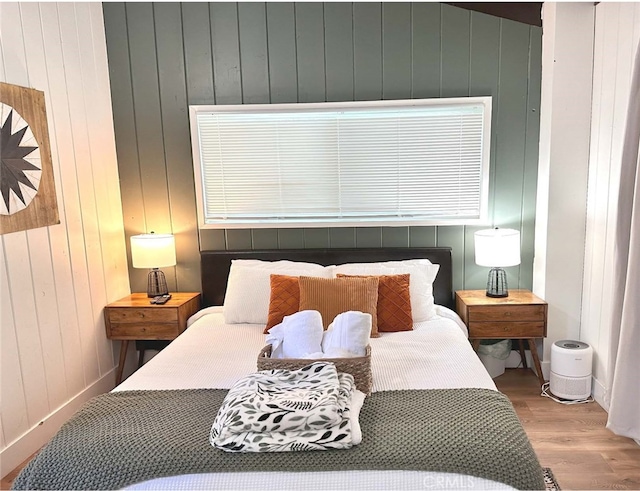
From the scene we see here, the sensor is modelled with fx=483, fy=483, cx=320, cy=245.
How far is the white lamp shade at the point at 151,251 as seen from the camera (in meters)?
3.11

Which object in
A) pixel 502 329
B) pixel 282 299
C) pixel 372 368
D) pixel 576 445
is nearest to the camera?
pixel 372 368

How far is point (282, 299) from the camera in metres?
2.80

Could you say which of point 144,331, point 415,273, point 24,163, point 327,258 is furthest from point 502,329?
point 24,163

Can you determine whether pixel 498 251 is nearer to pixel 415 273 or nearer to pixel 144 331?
pixel 415 273

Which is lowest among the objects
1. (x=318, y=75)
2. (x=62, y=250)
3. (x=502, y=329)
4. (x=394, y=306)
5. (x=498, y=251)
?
(x=502, y=329)

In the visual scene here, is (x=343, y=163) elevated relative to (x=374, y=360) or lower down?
elevated

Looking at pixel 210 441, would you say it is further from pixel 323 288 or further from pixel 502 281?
pixel 502 281

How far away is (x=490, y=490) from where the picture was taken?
4.68 feet

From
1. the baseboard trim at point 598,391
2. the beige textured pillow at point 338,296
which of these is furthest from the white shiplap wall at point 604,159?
the beige textured pillow at point 338,296

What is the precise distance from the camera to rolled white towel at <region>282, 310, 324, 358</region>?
2010 millimetres

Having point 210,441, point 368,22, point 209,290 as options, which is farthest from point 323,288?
point 368,22

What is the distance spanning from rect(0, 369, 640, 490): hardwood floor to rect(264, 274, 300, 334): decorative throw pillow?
4.63 ft

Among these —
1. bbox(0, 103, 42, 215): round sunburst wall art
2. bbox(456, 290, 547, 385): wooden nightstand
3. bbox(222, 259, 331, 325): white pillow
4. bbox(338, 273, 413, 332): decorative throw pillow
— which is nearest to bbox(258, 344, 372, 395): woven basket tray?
bbox(338, 273, 413, 332): decorative throw pillow

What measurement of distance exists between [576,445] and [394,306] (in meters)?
1.13
